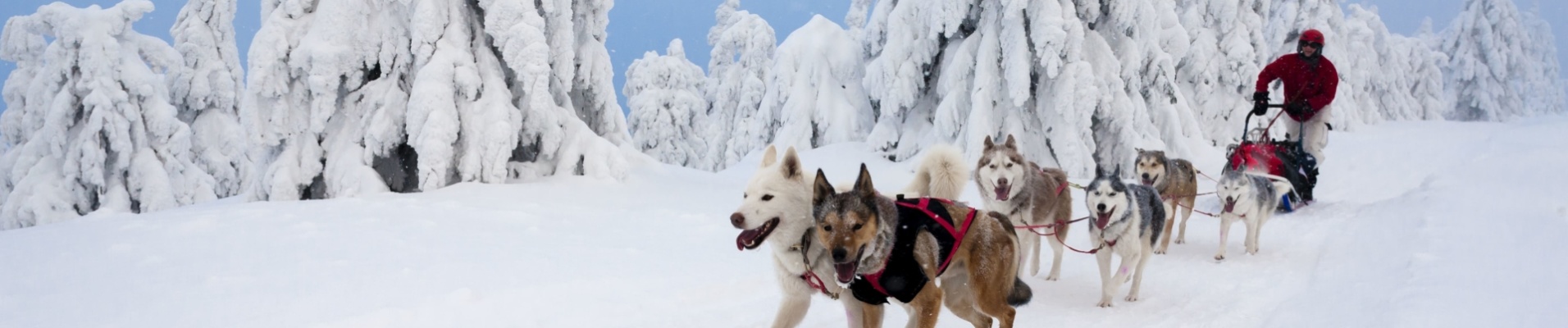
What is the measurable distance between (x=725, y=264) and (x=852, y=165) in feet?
28.1

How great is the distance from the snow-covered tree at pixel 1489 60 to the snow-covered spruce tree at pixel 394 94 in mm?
47502

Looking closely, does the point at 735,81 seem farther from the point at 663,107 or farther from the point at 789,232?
the point at 789,232

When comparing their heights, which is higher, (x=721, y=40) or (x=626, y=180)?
(x=721, y=40)

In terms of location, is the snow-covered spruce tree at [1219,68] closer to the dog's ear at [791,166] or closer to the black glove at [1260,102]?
the black glove at [1260,102]

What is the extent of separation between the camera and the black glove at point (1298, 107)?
27.4ft

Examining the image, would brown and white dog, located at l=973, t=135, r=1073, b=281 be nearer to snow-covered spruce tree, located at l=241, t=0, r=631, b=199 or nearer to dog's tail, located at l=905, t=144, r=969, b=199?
dog's tail, located at l=905, t=144, r=969, b=199

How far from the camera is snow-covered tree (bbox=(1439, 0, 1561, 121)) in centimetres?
3912

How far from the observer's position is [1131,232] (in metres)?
4.84

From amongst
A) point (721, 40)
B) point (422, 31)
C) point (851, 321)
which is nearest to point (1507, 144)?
point (851, 321)

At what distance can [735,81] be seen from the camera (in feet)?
96.3

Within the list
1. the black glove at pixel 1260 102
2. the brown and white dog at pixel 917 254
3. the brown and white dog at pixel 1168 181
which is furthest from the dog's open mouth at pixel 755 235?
the black glove at pixel 1260 102

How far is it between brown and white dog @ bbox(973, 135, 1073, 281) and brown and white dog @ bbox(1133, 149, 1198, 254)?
4.23ft

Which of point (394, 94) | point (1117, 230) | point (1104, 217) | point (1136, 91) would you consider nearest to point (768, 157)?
point (1104, 217)

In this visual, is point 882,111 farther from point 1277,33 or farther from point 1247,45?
point 1277,33
